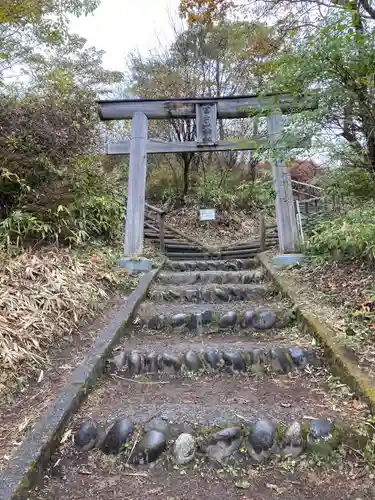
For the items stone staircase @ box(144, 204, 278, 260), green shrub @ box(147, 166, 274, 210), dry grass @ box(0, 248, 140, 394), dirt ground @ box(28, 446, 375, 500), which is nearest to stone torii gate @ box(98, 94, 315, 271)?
dry grass @ box(0, 248, 140, 394)

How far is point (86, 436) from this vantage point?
1.86m

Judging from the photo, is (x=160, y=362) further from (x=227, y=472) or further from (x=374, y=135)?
(x=374, y=135)

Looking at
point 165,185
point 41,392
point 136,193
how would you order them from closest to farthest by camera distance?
point 41,392
point 136,193
point 165,185

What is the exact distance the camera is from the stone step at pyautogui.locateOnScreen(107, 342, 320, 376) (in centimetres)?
254

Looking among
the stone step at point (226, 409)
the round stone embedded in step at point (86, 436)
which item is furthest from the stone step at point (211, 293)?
the round stone embedded in step at point (86, 436)

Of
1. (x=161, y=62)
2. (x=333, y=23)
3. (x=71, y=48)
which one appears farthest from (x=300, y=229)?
(x=71, y=48)

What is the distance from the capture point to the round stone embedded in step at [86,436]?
1843 mm

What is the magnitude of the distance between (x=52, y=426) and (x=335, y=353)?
168 centimetres

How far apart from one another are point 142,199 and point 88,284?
225cm

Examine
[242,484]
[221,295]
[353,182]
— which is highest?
[353,182]

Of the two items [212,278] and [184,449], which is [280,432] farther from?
[212,278]

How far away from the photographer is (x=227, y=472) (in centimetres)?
170

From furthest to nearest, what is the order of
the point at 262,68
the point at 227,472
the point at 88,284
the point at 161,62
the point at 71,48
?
the point at 71,48
the point at 161,62
the point at 262,68
the point at 88,284
the point at 227,472

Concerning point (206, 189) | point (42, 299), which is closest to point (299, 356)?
point (42, 299)
